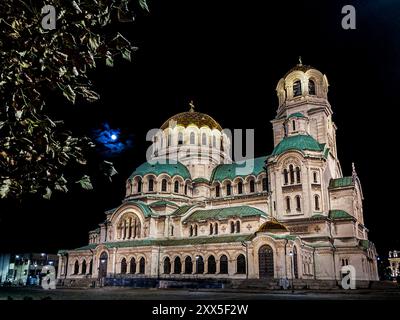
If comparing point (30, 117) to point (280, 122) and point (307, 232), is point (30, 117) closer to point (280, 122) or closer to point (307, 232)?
point (307, 232)

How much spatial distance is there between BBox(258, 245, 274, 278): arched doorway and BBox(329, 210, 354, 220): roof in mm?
8651

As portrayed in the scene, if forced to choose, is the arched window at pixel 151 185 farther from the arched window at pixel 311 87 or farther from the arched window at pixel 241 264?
the arched window at pixel 311 87

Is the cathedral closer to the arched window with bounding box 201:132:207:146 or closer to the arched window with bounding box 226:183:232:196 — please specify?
the arched window with bounding box 226:183:232:196

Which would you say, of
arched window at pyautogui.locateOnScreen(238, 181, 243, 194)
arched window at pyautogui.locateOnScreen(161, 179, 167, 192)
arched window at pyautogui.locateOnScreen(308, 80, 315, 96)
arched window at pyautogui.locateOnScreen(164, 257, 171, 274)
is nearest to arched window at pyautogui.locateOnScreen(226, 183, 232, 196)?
arched window at pyautogui.locateOnScreen(238, 181, 243, 194)

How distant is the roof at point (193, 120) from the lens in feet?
178

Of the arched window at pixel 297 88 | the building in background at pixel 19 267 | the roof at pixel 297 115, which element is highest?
the arched window at pixel 297 88

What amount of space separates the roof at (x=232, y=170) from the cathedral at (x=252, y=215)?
0.17m

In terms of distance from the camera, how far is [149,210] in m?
43.2

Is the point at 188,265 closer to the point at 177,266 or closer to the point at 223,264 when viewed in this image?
the point at 177,266

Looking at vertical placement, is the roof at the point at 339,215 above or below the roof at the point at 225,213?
below

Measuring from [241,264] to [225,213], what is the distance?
683 centimetres

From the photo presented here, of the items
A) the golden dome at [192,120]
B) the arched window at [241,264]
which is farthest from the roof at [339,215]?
the golden dome at [192,120]

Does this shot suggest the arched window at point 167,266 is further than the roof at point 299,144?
No
